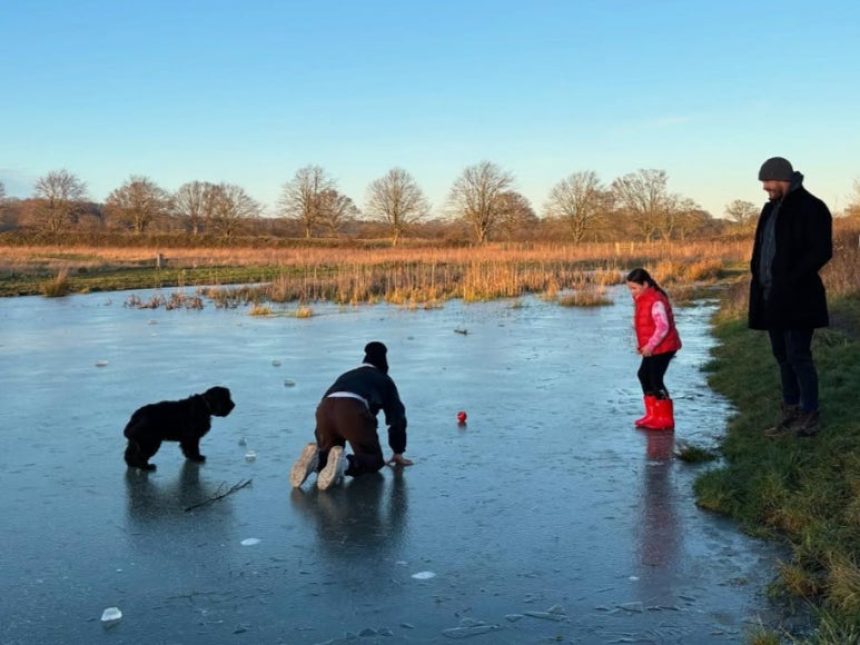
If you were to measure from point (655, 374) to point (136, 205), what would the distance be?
81610mm

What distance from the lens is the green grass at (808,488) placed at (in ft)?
12.1

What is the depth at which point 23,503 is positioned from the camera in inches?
212

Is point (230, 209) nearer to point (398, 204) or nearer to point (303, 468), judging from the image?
point (398, 204)

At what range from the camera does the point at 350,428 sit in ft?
18.9

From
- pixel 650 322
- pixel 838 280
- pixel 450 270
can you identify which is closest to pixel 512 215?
pixel 450 270

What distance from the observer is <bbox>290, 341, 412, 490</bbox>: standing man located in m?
5.69

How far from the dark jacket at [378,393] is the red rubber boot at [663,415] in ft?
8.07

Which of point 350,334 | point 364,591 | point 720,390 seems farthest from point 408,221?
point 364,591

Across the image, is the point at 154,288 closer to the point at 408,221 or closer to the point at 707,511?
the point at 707,511

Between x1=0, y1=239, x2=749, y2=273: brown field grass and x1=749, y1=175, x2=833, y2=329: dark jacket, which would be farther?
x1=0, y1=239, x2=749, y2=273: brown field grass

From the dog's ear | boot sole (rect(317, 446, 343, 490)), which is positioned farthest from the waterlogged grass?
boot sole (rect(317, 446, 343, 490))

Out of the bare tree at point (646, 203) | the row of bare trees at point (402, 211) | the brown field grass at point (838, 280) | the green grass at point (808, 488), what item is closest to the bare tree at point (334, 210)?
the row of bare trees at point (402, 211)

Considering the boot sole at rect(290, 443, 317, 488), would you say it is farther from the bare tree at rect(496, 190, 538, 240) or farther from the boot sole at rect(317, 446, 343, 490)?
the bare tree at rect(496, 190, 538, 240)

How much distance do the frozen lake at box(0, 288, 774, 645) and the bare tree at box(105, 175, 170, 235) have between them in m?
76.1
